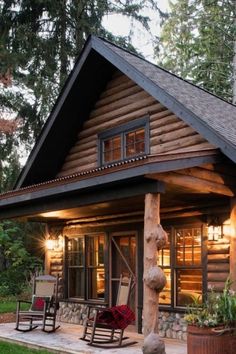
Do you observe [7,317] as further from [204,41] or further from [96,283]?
[204,41]

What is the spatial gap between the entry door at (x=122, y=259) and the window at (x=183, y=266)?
0.93 m

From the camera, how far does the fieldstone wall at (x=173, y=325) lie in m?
9.12

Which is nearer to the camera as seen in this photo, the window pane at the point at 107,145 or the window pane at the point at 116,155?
the window pane at the point at 116,155

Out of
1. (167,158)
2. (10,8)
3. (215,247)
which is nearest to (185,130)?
(215,247)

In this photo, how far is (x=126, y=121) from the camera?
11031mm

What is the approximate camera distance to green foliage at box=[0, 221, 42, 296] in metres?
18.2

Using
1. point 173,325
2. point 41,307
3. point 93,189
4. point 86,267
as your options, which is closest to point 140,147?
point 93,189

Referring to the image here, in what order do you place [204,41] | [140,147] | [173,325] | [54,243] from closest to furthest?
[173,325], [140,147], [54,243], [204,41]

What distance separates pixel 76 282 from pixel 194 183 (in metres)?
5.66

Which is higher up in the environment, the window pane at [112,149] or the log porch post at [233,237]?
the window pane at [112,149]

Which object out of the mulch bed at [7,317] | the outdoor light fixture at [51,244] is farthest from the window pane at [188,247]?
the mulch bed at [7,317]

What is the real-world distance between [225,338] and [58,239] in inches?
263

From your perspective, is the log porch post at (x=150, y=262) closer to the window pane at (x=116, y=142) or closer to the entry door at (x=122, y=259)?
the entry door at (x=122, y=259)

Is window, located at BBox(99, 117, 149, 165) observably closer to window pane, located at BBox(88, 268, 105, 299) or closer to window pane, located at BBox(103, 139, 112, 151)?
window pane, located at BBox(103, 139, 112, 151)
